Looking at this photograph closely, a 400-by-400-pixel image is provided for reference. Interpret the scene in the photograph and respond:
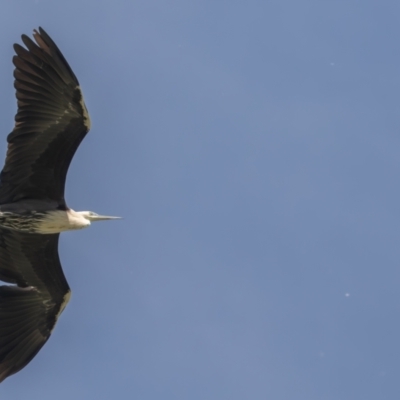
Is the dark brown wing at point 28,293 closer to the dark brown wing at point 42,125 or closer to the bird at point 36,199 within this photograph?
the bird at point 36,199

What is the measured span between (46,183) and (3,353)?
4.65 metres

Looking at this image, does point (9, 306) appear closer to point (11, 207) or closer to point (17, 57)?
point (11, 207)

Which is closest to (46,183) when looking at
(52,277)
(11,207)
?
(11,207)

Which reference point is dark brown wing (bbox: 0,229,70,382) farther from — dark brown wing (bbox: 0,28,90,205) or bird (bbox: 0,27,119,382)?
dark brown wing (bbox: 0,28,90,205)

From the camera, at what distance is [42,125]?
28.9 metres

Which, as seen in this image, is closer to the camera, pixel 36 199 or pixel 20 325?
pixel 36 199

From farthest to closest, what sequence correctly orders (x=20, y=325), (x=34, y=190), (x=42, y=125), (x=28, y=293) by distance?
(x=28, y=293)
(x=20, y=325)
(x=34, y=190)
(x=42, y=125)

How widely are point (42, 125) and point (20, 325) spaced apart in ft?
18.7

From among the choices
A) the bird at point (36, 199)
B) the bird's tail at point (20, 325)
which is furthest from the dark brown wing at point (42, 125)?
the bird's tail at point (20, 325)

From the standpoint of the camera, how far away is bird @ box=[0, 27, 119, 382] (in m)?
28.5

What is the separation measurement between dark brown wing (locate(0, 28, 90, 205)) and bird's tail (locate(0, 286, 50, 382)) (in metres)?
3.20

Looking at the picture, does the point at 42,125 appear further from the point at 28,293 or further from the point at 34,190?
the point at 28,293

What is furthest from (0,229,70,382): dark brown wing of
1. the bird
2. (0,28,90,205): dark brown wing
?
(0,28,90,205): dark brown wing

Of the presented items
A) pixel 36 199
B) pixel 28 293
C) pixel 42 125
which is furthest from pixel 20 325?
pixel 42 125
